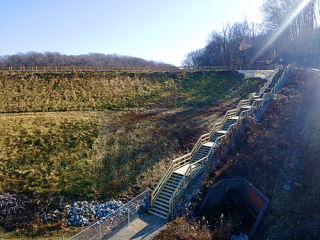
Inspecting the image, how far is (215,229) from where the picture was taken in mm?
12906

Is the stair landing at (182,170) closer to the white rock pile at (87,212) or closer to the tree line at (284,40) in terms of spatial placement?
the white rock pile at (87,212)

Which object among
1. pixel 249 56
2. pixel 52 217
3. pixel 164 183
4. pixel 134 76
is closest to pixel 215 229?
pixel 164 183

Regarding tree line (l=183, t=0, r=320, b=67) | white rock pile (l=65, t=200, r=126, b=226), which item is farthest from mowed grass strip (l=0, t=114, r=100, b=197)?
tree line (l=183, t=0, r=320, b=67)

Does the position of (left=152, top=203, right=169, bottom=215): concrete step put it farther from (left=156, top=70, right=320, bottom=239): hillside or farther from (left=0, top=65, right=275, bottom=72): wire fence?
(left=0, top=65, right=275, bottom=72): wire fence

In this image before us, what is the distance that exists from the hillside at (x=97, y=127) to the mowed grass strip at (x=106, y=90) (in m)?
0.12

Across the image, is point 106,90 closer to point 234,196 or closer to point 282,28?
point 234,196

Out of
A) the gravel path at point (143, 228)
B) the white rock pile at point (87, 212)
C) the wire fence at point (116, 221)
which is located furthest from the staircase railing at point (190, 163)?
the white rock pile at point (87, 212)

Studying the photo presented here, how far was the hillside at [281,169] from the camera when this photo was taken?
40.8ft

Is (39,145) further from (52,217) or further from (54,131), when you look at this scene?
(52,217)

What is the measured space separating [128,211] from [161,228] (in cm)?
200

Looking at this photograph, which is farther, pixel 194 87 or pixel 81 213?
pixel 194 87

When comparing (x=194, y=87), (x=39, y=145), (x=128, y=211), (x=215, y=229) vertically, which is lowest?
(x=215, y=229)

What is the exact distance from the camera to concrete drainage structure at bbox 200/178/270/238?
1482 cm

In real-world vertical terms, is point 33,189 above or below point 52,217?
above
